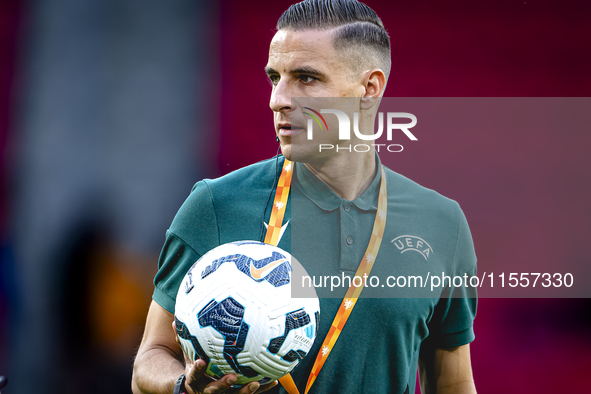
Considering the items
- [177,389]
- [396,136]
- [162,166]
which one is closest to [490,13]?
[396,136]

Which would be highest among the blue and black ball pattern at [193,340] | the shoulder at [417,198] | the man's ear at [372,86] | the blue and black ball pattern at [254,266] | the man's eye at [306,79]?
the man's ear at [372,86]

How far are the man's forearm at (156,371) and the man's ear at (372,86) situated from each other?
102 cm

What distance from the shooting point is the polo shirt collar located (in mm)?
1673

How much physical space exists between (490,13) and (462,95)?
0.64 meters

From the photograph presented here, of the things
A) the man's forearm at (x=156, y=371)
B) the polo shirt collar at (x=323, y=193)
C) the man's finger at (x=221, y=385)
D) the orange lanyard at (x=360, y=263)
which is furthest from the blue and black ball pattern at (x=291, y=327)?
the polo shirt collar at (x=323, y=193)

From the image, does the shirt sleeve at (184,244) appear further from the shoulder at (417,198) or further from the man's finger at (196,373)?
the shoulder at (417,198)

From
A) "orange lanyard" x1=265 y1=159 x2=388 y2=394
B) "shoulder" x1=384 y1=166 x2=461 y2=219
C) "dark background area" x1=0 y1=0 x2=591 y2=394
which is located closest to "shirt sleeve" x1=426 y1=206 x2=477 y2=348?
"shoulder" x1=384 y1=166 x2=461 y2=219

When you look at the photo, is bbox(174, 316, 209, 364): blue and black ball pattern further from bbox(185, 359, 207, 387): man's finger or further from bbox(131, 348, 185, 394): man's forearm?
bbox(131, 348, 185, 394): man's forearm

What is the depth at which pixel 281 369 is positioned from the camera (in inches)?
48.3

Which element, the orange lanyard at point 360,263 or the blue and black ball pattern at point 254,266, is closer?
the blue and black ball pattern at point 254,266

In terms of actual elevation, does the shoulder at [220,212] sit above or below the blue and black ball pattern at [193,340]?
above

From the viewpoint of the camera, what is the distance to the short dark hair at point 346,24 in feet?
5.45

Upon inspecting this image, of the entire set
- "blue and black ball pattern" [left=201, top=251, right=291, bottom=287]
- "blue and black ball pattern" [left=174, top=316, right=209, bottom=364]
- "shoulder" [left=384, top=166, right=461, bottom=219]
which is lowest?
"blue and black ball pattern" [left=174, top=316, right=209, bottom=364]

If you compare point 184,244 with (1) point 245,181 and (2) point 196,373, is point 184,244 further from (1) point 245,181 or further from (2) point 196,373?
(2) point 196,373
